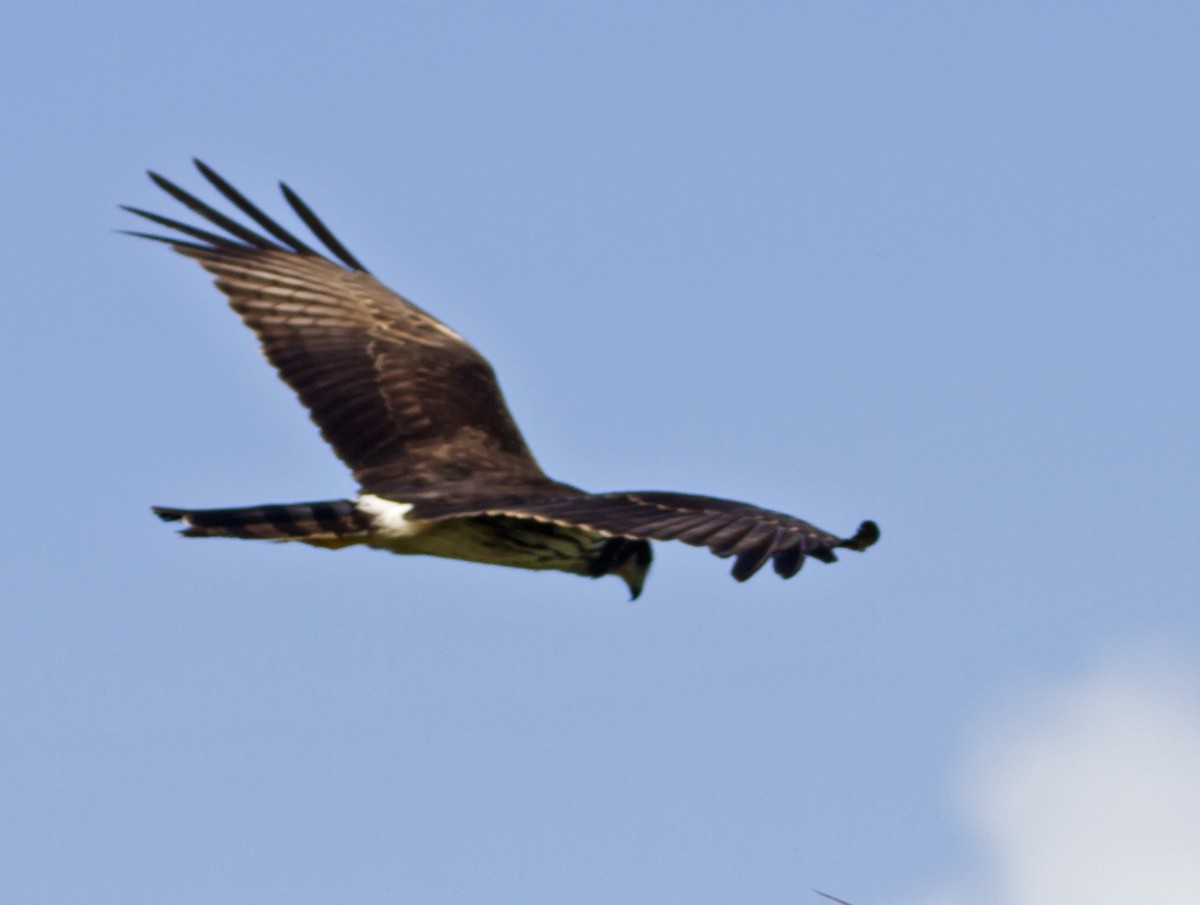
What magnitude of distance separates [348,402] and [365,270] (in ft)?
5.10

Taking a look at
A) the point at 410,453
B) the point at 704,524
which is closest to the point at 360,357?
the point at 410,453

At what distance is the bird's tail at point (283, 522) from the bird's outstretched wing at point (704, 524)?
0.72 m

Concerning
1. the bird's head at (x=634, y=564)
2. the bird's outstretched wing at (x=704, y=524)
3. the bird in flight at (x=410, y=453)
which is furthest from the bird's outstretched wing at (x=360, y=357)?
the bird's outstretched wing at (x=704, y=524)

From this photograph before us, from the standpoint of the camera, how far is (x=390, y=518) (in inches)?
380

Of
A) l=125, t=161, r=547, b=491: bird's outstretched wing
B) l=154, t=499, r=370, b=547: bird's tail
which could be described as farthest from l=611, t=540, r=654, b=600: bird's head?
l=154, t=499, r=370, b=547: bird's tail

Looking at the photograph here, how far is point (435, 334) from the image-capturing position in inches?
461

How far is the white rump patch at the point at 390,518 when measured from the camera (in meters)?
9.59

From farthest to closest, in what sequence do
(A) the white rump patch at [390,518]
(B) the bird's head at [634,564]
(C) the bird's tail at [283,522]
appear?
(B) the bird's head at [634,564] → (A) the white rump patch at [390,518] → (C) the bird's tail at [283,522]

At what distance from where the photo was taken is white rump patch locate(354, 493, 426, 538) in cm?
959

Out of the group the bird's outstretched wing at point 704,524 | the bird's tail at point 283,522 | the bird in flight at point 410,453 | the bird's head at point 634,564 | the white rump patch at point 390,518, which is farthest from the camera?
the bird's head at point 634,564

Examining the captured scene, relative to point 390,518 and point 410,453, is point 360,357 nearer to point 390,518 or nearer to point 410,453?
point 410,453

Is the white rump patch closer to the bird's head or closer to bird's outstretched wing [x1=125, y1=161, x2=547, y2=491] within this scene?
bird's outstretched wing [x1=125, y1=161, x2=547, y2=491]

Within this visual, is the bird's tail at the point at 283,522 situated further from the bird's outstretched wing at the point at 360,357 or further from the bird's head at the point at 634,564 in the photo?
the bird's head at the point at 634,564

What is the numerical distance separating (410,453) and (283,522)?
1342 millimetres
